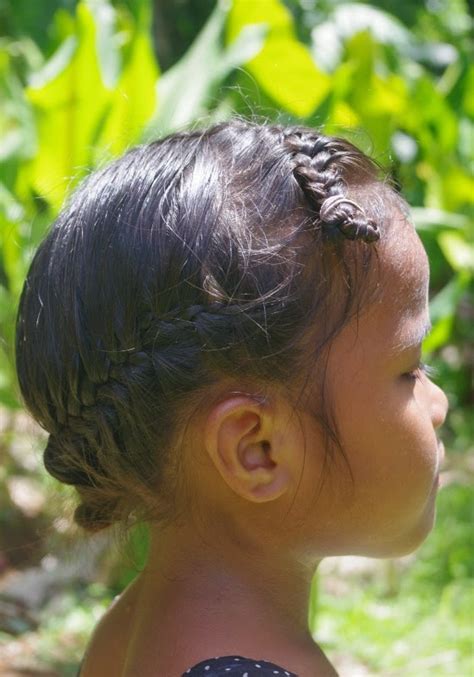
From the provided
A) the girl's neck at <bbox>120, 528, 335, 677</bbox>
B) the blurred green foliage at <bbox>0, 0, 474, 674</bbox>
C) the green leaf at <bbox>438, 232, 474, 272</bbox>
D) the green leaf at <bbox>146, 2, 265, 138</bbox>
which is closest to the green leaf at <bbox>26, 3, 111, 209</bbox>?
the blurred green foliage at <bbox>0, 0, 474, 674</bbox>

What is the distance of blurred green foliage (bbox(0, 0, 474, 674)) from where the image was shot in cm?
315

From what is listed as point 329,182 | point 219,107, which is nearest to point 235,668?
point 329,182

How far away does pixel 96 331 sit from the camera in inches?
55.8

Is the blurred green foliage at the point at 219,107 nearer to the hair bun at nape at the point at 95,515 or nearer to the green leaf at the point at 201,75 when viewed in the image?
the green leaf at the point at 201,75

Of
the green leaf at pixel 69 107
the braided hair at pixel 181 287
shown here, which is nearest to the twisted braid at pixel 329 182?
the braided hair at pixel 181 287

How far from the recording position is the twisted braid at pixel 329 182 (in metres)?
1.36

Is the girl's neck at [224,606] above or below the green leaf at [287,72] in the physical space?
below

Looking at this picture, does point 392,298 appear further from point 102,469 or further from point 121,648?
point 121,648

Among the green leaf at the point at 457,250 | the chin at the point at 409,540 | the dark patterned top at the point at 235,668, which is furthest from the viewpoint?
the green leaf at the point at 457,250

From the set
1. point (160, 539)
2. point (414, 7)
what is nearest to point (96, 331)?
point (160, 539)

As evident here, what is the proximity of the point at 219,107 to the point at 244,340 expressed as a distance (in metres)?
1.85

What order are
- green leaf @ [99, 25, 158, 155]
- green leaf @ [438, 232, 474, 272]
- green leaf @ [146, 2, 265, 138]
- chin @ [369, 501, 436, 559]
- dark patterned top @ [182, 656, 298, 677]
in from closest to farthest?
dark patterned top @ [182, 656, 298, 677] → chin @ [369, 501, 436, 559] → green leaf @ [146, 2, 265, 138] → green leaf @ [99, 25, 158, 155] → green leaf @ [438, 232, 474, 272]

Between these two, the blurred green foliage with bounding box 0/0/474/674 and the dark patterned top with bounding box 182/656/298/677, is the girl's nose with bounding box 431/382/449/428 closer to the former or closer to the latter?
the dark patterned top with bounding box 182/656/298/677

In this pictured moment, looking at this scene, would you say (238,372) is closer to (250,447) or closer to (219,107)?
(250,447)
